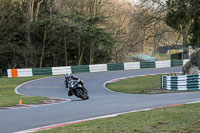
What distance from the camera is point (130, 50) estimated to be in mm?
54781

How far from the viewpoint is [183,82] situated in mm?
20562

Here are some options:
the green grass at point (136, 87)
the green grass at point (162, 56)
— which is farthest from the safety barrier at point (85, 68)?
the green grass at point (162, 56)

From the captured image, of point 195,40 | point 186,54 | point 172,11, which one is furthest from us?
point 186,54

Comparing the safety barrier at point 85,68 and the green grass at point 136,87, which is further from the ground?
the safety barrier at point 85,68

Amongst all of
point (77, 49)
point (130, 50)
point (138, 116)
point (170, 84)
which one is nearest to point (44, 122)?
point (138, 116)

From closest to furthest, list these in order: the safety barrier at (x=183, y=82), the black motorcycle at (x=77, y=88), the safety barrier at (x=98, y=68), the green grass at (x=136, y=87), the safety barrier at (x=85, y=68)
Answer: the black motorcycle at (x=77, y=88)
the safety barrier at (x=183, y=82)
the green grass at (x=136, y=87)
the safety barrier at (x=85, y=68)
the safety barrier at (x=98, y=68)

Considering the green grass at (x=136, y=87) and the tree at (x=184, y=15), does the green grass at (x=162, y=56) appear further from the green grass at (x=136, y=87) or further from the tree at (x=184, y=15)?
the tree at (x=184, y=15)

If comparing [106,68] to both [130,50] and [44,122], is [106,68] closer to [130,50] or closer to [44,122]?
[130,50]

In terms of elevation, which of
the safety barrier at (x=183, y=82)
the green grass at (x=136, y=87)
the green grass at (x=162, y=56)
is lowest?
the green grass at (x=136, y=87)

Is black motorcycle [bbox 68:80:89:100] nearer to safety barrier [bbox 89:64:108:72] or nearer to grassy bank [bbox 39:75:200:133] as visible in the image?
grassy bank [bbox 39:75:200:133]

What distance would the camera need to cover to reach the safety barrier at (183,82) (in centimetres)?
2025

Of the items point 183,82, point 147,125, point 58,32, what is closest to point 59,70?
point 58,32

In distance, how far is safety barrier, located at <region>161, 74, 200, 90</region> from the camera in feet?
66.4

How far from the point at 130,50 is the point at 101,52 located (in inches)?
288
